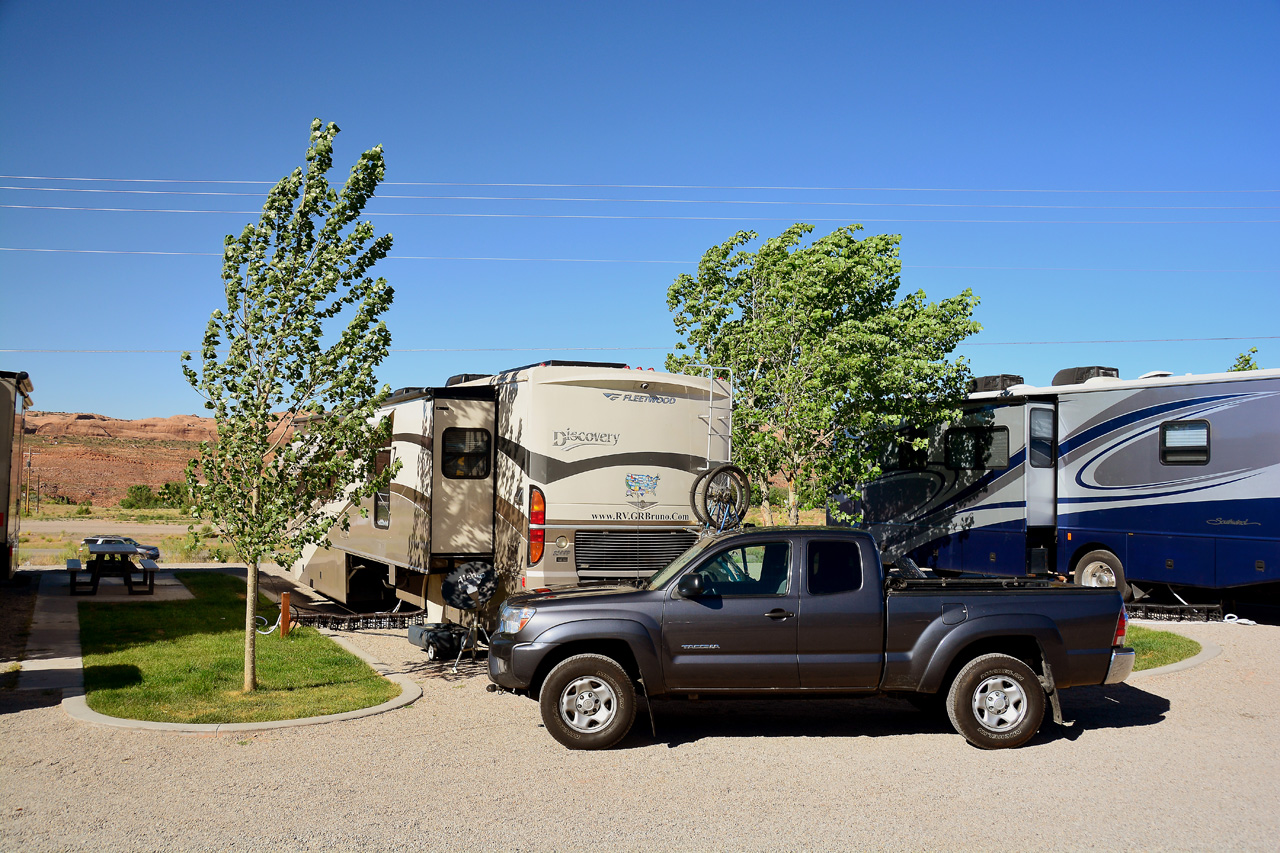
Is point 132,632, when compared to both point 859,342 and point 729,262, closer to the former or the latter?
point 859,342

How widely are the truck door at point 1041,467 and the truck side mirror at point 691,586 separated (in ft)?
36.0

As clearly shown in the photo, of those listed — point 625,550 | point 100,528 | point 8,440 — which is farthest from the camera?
point 100,528

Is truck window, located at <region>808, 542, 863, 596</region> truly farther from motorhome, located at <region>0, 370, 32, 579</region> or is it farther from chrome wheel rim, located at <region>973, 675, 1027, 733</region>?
motorhome, located at <region>0, 370, 32, 579</region>

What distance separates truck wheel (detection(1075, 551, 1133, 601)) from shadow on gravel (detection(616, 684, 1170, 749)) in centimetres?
658

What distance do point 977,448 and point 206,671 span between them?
13.2m

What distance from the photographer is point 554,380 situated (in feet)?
34.9

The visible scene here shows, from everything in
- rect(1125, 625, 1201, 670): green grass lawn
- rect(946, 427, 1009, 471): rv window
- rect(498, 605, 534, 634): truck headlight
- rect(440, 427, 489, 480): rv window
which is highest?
rect(946, 427, 1009, 471): rv window

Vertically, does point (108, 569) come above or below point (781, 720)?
above

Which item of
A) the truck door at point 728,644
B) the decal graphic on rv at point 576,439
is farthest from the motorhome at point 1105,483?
the truck door at point 728,644

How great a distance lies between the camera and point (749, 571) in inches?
315

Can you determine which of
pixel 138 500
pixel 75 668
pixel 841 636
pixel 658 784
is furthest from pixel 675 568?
pixel 138 500

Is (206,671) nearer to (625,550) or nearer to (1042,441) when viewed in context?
(625,550)

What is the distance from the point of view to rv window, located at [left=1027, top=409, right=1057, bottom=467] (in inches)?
663

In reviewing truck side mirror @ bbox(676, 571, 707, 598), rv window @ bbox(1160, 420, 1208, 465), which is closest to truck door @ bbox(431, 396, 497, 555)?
truck side mirror @ bbox(676, 571, 707, 598)
